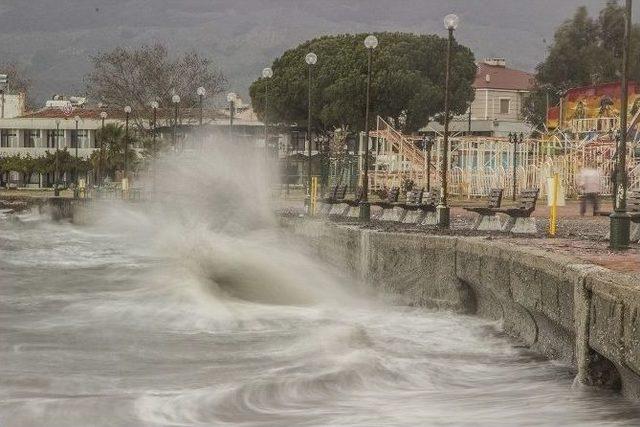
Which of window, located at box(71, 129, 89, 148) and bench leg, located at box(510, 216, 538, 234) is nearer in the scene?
bench leg, located at box(510, 216, 538, 234)

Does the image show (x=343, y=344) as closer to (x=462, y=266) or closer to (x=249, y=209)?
(x=462, y=266)

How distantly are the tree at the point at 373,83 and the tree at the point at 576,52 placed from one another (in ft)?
41.6

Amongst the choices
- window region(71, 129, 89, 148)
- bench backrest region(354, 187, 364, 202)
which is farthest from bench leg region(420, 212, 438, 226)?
window region(71, 129, 89, 148)

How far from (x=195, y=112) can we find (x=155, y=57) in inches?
306

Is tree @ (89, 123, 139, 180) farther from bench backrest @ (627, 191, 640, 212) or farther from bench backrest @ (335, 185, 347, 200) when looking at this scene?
bench backrest @ (627, 191, 640, 212)

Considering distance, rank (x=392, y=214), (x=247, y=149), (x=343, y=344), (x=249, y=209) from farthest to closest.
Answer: (x=247, y=149)
(x=249, y=209)
(x=392, y=214)
(x=343, y=344)

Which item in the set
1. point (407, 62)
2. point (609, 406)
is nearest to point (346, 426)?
point (609, 406)

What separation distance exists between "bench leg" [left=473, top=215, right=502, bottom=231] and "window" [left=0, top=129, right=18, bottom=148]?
95.1 m

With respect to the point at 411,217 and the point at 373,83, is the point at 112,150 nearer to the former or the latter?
the point at 373,83

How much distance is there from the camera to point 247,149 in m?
47.9

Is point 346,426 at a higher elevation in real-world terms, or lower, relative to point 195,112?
lower

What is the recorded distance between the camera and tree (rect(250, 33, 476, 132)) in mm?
78125

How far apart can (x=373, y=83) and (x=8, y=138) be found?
48326 mm

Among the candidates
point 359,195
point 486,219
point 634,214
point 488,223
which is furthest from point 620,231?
point 359,195
